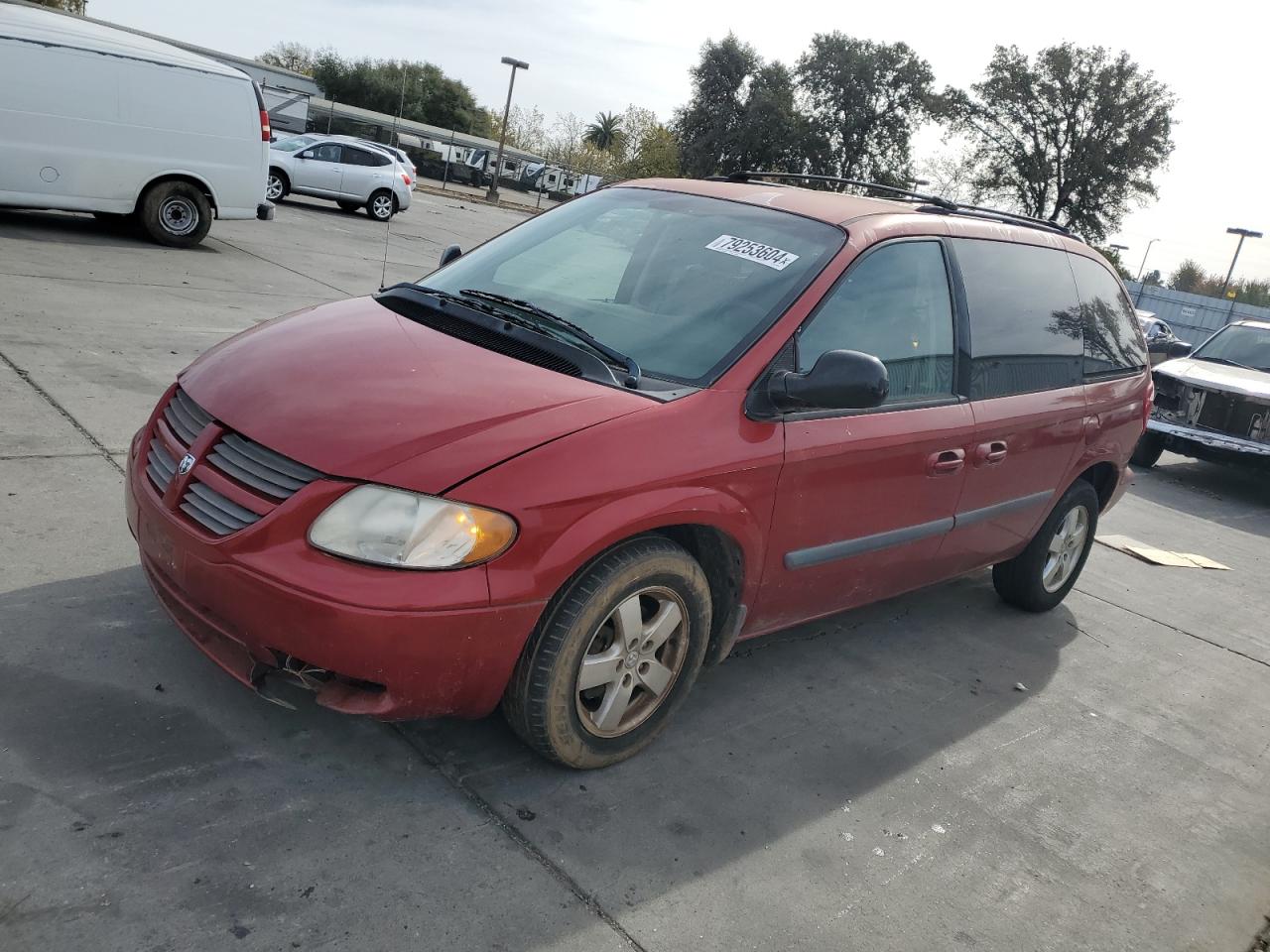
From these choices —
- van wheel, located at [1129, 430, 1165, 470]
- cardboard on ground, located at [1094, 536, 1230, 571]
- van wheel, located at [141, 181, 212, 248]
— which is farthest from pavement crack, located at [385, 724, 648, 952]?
van wheel, located at [141, 181, 212, 248]

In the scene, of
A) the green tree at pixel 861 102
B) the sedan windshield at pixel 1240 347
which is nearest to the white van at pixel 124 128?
the sedan windshield at pixel 1240 347

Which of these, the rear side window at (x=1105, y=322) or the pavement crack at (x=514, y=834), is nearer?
the pavement crack at (x=514, y=834)

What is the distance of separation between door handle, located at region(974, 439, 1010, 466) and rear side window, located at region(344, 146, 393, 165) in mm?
20551

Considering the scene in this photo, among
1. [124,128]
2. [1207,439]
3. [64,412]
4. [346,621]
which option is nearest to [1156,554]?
[1207,439]

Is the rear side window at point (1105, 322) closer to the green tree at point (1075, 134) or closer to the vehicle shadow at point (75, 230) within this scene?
the vehicle shadow at point (75, 230)

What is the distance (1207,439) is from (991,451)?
21.8 feet

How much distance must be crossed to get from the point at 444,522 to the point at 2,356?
4.83 metres

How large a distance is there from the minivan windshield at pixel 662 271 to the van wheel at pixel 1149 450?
7.62 metres

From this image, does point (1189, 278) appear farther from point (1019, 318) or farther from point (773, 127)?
point (1019, 318)

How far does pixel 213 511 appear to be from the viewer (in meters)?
2.78

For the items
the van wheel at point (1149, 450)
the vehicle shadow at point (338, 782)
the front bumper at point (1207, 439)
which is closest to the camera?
the vehicle shadow at point (338, 782)

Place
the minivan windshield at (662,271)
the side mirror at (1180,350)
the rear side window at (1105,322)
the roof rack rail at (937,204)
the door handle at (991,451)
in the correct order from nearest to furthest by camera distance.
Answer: the minivan windshield at (662,271), the door handle at (991,451), the roof rack rail at (937,204), the rear side window at (1105,322), the side mirror at (1180,350)

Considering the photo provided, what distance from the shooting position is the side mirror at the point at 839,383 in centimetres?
316

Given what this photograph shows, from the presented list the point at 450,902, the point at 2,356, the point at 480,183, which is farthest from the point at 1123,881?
the point at 480,183
